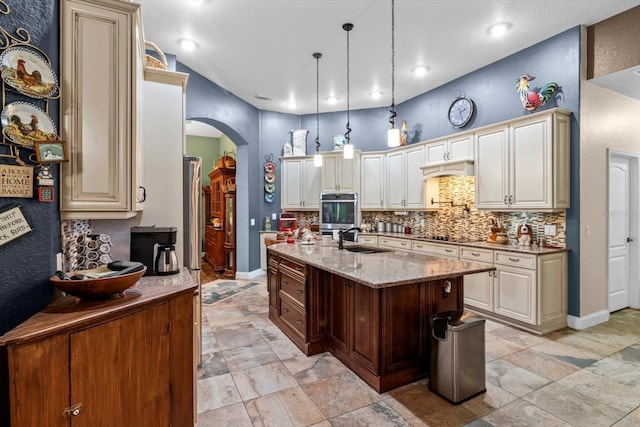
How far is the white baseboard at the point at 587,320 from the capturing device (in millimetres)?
3613

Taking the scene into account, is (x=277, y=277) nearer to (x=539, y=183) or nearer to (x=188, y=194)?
(x=188, y=194)

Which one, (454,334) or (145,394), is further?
(454,334)

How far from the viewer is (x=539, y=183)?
3648 millimetres

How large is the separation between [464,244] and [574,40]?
8.34 feet

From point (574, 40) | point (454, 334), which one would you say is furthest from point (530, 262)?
point (574, 40)

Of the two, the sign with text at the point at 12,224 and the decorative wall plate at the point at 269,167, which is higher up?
the decorative wall plate at the point at 269,167

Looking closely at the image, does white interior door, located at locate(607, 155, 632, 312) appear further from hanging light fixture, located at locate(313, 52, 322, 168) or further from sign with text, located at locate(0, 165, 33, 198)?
sign with text, located at locate(0, 165, 33, 198)

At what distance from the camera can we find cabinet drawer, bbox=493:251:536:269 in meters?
3.48

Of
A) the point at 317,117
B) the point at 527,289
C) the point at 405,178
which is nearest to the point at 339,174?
the point at 405,178

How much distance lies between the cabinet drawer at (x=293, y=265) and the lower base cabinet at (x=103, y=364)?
1399 mm

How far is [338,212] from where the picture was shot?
20.4ft

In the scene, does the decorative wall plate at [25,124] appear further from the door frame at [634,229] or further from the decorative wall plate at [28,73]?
the door frame at [634,229]

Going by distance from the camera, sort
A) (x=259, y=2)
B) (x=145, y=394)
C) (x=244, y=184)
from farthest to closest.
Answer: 1. (x=244, y=184)
2. (x=259, y=2)
3. (x=145, y=394)

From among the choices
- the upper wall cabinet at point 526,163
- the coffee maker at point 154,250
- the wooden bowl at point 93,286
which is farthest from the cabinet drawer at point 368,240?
the wooden bowl at point 93,286
